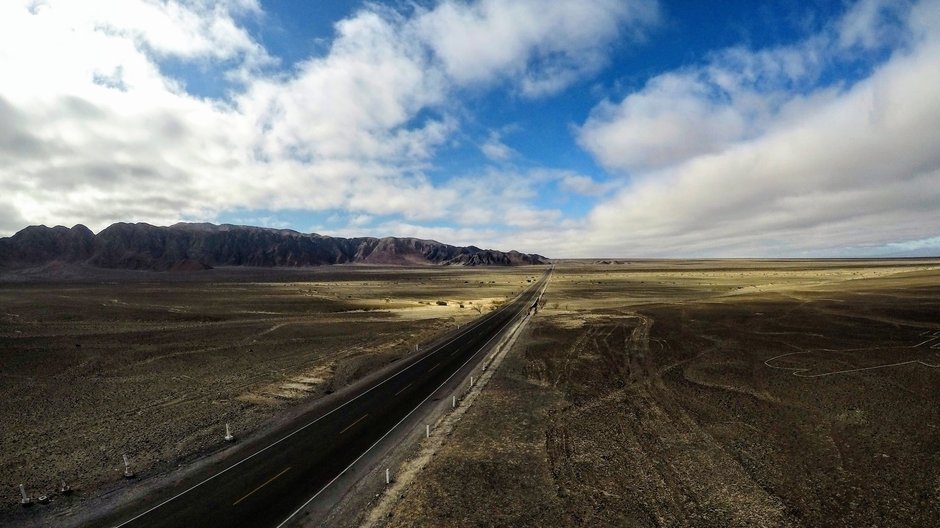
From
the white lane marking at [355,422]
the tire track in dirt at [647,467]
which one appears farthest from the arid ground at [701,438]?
the white lane marking at [355,422]

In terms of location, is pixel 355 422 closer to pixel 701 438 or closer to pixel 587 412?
pixel 587 412

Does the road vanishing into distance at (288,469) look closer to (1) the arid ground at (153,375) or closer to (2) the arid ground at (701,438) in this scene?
(1) the arid ground at (153,375)

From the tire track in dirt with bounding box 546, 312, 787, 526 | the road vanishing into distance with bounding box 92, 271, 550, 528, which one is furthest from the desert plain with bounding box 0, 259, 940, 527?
the road vanishing into distance with bounding box 92, 271, 550, 528

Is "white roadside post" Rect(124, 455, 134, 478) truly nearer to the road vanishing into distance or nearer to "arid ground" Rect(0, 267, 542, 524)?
"arid ground" Rect(0, 267, 542, 524)

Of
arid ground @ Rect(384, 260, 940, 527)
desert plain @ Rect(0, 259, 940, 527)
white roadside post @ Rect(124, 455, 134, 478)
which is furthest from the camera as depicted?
white roadside post @ Rect(124, 455, 134, 478)

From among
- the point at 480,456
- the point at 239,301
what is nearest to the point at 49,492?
the point at 480,456

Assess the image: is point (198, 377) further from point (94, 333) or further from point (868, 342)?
point (868, 342)

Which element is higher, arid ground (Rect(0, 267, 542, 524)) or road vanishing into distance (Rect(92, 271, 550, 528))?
arid ground (Rect(0, 267, 542, 524))

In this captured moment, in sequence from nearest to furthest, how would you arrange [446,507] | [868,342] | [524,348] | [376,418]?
[446,507] < [376,418] < [868,342] < [524,348]
